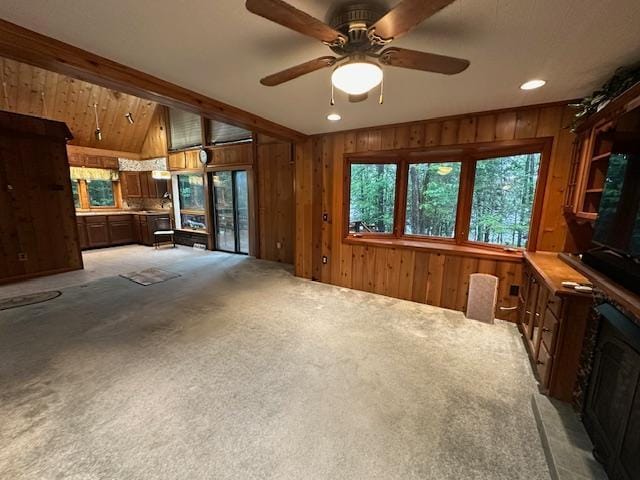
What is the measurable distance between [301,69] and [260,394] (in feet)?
6.91

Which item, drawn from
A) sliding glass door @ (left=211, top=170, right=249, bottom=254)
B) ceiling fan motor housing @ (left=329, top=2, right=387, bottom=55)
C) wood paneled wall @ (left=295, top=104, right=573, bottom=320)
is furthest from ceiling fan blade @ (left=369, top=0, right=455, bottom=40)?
sliding glass door @ (left=211, top=170, right=249, bottom=254)

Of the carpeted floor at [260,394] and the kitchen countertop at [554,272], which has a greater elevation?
the kitchen countertop at [554,272]

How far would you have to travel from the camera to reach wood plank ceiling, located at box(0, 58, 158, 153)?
4.55 metres

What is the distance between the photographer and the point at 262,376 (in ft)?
6.58

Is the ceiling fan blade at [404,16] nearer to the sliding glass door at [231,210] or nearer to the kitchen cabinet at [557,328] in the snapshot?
the kitchen cabinet at [557,328]

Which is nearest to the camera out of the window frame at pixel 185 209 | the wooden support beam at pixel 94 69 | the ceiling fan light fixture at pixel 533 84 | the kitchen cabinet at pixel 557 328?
the wooden support beam at pixel 94 69

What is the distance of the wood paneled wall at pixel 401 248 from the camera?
2627 mm

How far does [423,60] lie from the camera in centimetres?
139

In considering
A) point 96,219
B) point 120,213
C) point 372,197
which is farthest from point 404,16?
point 120,213

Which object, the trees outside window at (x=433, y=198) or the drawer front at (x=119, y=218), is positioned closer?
the trees outside window at (x=433, y=198)

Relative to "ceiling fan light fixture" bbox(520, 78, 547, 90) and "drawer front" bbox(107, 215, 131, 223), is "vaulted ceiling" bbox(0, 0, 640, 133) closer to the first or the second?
"ceiling fan light fixture" bbox(520, 78, 547, 90)

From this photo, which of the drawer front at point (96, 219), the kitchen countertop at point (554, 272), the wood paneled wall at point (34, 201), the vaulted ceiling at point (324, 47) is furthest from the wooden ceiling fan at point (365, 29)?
the drawer front at point (96, 219)

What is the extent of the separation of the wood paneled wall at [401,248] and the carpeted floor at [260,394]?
0.45m

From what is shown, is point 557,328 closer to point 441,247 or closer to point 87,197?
point 441,247
